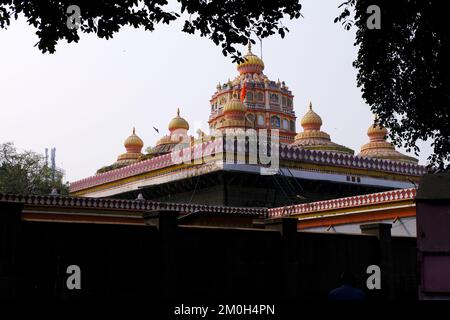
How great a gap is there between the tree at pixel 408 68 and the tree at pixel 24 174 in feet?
110

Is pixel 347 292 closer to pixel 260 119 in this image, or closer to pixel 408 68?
pixel 408 68

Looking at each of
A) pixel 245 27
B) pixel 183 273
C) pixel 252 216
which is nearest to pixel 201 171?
pixel 252 216

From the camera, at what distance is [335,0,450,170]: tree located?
11.8 meters

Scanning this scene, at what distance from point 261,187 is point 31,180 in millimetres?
21922

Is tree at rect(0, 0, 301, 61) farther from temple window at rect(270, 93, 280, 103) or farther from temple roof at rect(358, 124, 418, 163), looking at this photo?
temple window at rect(270, 93, 280, 103)

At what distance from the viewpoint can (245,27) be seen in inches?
374

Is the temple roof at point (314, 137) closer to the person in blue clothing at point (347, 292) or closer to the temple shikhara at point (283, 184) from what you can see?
the temple shikhara at point (283, 184)

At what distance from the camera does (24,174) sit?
45156mm

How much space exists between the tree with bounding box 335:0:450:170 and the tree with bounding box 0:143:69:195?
1318 inches

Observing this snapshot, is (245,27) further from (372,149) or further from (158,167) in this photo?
(372,149)

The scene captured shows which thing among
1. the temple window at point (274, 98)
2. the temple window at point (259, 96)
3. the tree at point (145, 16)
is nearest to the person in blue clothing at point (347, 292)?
the tree at point (145, 16)

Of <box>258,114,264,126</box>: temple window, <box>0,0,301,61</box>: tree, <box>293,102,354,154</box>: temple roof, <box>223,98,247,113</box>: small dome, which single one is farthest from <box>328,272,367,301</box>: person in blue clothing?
<box>258,114,264,126</box>: temple window

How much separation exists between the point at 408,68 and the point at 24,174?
3607 cm

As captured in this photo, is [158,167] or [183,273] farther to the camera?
[158,167]
